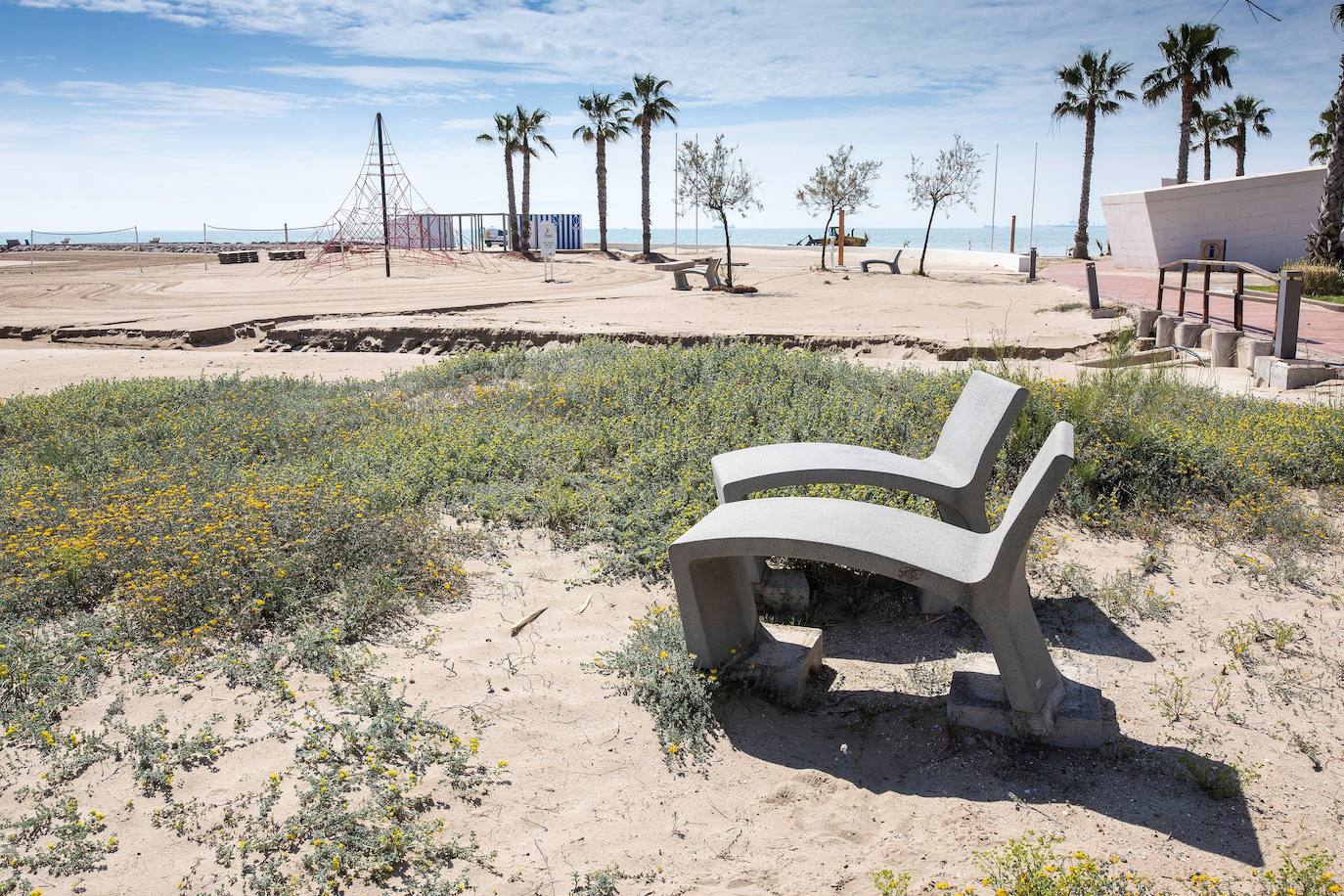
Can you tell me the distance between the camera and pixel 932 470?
4523mm

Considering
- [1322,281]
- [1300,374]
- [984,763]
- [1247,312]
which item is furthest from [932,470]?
[1322,281]

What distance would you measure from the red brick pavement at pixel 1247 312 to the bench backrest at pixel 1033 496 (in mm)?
9706

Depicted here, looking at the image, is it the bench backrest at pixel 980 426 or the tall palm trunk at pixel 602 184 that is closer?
the bench backrest at pixel 980 426

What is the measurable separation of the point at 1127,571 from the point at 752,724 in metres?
2.33

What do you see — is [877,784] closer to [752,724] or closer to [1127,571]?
[752,724]

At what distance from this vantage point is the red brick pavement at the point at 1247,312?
12234 millimetres

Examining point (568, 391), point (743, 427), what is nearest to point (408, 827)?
point (743, 427)

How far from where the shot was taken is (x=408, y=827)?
2.99 m

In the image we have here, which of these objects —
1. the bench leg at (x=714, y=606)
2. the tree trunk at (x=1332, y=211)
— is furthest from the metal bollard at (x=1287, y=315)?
the tree trunk at (x=1332, y=211)

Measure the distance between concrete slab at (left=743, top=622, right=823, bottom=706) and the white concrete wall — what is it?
26.2 metres

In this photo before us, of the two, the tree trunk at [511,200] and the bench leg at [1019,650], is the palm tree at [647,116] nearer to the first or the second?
the tree trunk at [511,200]

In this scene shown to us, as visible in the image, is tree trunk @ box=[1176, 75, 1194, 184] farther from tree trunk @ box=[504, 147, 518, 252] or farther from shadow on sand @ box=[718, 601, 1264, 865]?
shadow on sand @ box=[718, 601, 1264, 865]

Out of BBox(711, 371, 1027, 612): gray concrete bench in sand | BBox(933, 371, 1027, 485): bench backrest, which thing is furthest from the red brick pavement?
BBox(711, 371, 1027, 612): gray concrete bench in sand

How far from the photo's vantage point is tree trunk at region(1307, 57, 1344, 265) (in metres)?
19.5
